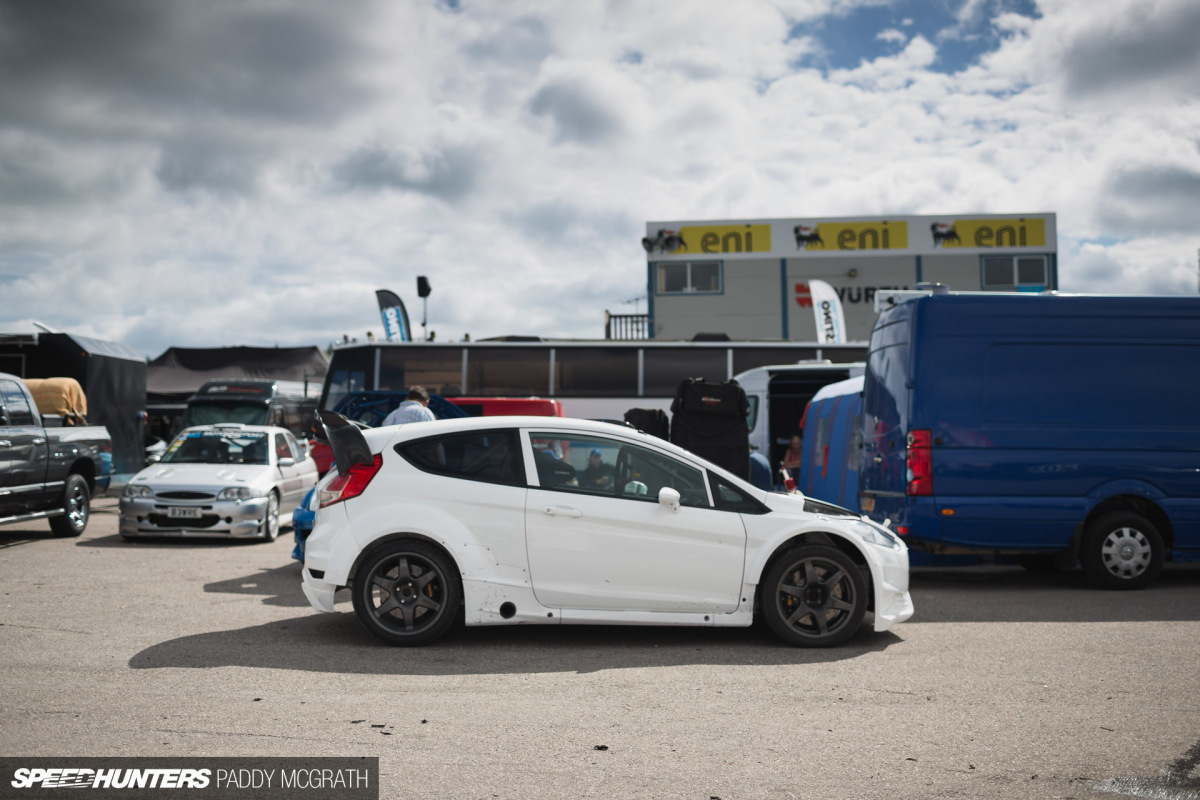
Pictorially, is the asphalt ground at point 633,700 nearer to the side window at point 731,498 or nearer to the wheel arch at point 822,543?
the wheel arch at point 822,543

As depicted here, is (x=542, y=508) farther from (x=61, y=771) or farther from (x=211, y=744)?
(x=61, y=771)

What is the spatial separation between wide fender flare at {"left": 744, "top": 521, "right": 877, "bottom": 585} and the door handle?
1180mm

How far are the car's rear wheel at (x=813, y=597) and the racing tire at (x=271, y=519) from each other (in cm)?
884

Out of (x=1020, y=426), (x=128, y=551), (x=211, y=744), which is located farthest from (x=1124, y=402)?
(x=128, y=551)

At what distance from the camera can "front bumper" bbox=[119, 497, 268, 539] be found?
42.8ft

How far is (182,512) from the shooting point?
42.8ft

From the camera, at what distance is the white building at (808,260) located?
3634cm

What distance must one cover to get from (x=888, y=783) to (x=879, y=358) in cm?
675

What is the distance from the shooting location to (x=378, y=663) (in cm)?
605

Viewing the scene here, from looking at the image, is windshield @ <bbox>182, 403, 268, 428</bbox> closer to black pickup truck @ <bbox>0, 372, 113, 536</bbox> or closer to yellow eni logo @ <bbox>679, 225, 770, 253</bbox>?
black pickup truck @ <bbox>0, 372, 113, 536</bbox>

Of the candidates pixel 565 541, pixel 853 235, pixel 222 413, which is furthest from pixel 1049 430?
pixel 853 235

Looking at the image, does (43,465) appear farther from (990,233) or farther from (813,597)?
(990,233)

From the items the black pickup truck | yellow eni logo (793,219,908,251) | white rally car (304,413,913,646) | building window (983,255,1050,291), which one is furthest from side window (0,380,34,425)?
building window (983,255,1050,291)

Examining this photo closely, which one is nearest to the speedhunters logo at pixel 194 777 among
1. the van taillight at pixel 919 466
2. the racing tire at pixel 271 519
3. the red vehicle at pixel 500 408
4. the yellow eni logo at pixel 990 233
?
the van taillight at pixel 919 466
